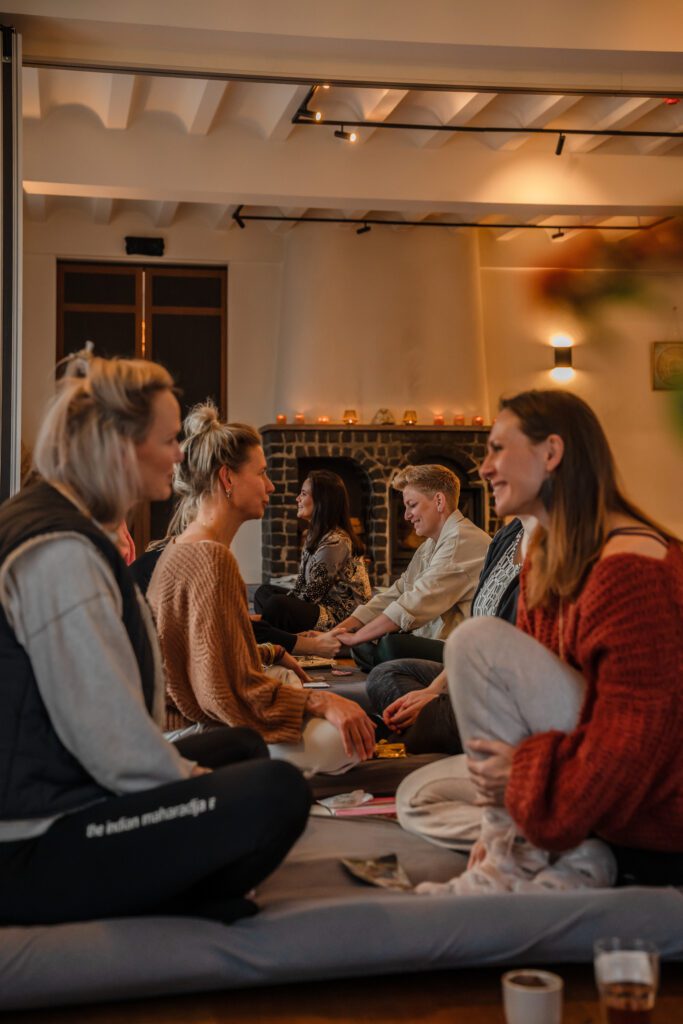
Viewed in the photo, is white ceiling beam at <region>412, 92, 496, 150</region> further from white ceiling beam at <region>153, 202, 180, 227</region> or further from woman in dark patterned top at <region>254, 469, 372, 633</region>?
white ceiling beam at <region>153, 202, 180, 227</region>

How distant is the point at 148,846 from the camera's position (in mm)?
1727

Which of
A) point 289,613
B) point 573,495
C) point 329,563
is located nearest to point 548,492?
point 573,495

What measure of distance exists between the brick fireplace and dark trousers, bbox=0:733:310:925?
8.04 metres

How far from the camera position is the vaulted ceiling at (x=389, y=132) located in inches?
201

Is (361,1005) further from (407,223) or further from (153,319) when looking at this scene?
(153,319)

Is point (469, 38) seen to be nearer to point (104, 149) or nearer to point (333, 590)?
point (333, 590)

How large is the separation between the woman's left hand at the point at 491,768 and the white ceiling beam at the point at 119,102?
5468mm

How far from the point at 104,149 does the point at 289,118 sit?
1.25 m

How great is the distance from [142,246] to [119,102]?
3495 mm

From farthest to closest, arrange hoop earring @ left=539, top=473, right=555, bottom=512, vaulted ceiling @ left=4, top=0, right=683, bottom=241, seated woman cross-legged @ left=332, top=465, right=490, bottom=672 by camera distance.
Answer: vaulted ceiling @ left=4, top=0, right=683, bottom=241 → seated woman cross-legged @ left=332, top=465, right=490, bottom=672 → hoop earring @ left=539, top=473, right=555, bottom=512

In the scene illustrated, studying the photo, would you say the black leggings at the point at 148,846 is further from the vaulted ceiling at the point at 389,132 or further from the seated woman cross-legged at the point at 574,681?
the vaulted ceiling at the point at 389,132

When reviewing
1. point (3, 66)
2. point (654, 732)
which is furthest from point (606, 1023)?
point (3, 66)

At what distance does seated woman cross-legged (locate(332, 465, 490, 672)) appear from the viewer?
4.29 meters

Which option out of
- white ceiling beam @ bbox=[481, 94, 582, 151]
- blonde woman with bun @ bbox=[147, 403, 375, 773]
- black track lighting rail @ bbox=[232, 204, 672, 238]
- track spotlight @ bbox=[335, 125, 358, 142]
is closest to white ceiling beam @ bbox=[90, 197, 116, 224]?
black track lighting rail @ bbox=[232, 204, 672, 238]
